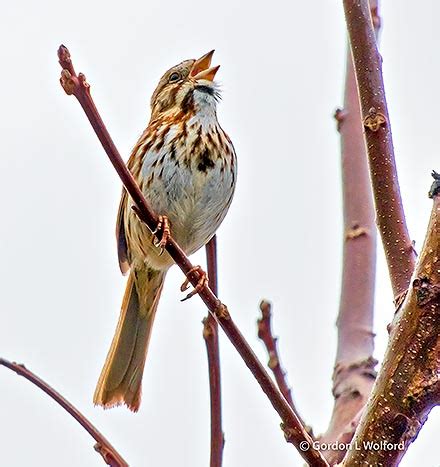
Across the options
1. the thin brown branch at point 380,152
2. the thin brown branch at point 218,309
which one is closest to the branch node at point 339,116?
the thin brown branch at point 380,152

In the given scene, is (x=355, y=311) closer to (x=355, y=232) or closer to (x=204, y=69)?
(x=355, y=232)

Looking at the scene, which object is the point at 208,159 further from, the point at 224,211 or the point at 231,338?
the point at 231,338

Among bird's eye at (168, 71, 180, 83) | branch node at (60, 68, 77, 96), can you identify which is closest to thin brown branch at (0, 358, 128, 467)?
branch node at (60, 68, 77, 96)

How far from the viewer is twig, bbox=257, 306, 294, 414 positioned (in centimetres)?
216

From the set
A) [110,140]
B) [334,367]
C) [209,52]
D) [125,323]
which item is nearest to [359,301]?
[334,367]

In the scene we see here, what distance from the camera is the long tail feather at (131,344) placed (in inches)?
126

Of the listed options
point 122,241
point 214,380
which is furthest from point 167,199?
point 214,380

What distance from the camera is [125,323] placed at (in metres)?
3.56

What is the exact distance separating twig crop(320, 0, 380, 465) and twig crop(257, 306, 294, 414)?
165mm

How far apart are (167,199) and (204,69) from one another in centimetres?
83

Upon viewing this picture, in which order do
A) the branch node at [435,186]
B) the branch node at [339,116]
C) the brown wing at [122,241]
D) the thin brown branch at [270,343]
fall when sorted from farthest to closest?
the brown wing at [122,241]
the branch node at [339,116]
the thin brown branch at [270,343]
the branch node at [435,186]

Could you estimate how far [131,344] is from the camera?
3.50 m

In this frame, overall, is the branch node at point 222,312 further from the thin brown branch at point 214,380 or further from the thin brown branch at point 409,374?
the thin brown branch at point 409,374

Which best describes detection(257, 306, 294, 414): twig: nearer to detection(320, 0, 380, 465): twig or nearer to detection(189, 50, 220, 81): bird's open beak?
detection(320, 0, 380, 465): twig
